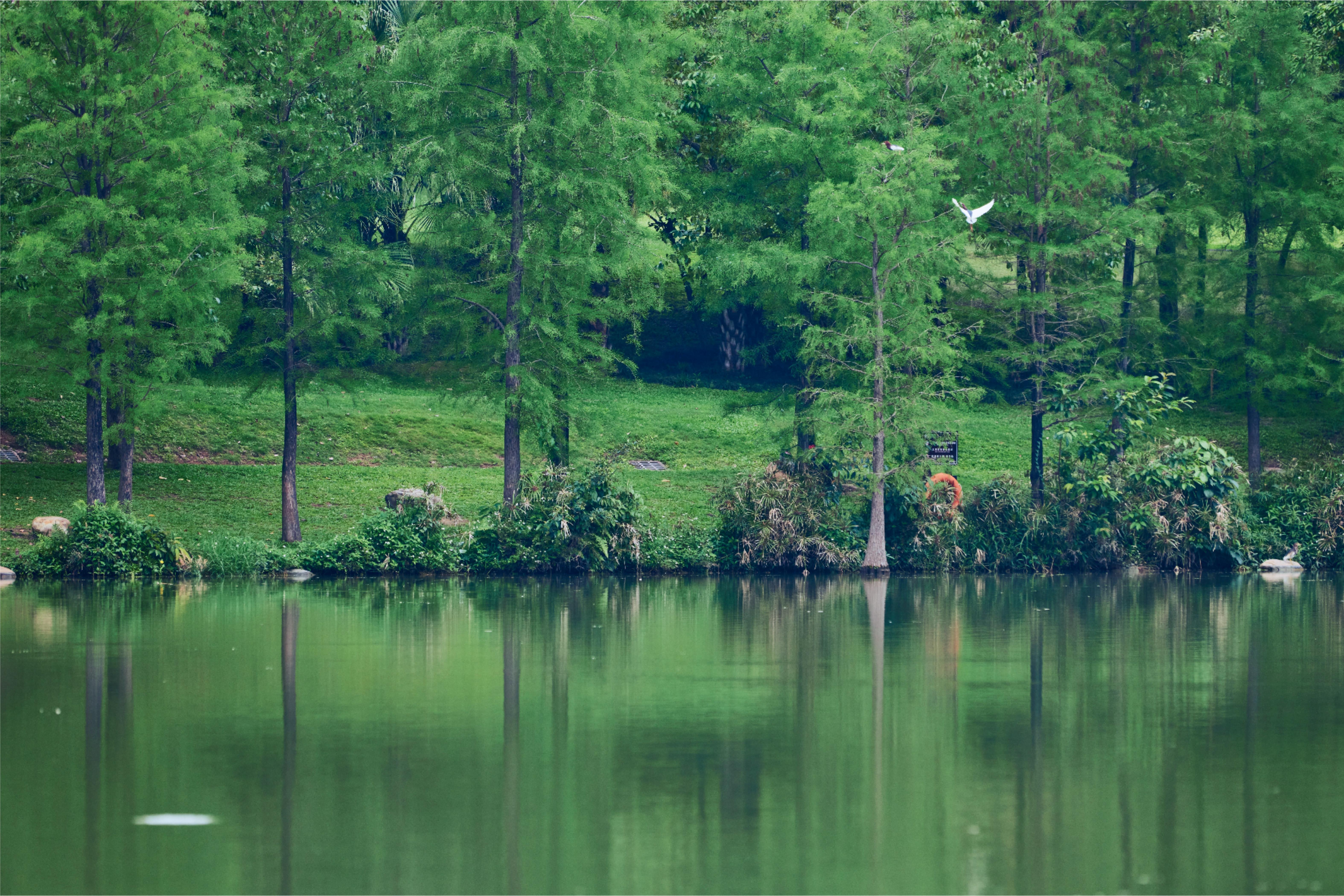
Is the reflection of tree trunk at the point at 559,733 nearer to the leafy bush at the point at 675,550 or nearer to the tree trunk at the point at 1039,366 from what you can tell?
the leafy bush at the point at 675,550

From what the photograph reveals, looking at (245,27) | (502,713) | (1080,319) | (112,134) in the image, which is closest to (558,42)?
(245,27)

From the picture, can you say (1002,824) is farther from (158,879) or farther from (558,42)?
(558,42)

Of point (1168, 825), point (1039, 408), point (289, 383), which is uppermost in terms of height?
point (289, 383)

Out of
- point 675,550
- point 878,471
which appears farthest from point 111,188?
point 878,471

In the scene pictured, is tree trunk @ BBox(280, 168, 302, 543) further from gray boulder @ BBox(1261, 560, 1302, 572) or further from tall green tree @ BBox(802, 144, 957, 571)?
gray boulder @ BBox(1261, 560, 1302, 572)

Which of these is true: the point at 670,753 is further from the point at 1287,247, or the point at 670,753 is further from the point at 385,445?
the point at 1287,247

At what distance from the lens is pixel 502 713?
1568 cm

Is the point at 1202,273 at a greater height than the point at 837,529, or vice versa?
the point at 1202,273

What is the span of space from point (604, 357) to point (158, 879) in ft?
84.5

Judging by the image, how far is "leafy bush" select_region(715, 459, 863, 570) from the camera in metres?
33.6

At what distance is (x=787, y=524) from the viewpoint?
110ft

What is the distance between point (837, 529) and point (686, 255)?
378 inches

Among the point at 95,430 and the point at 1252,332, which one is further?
the point at 1252,332

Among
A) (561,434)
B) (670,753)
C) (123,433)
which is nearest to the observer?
(670,753)
